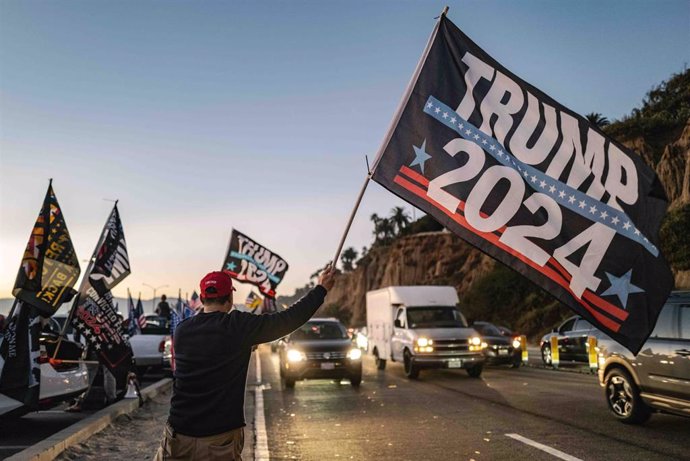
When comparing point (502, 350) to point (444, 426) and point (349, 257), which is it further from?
point (349, 257)

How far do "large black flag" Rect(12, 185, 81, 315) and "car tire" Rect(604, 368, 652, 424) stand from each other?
7.91m

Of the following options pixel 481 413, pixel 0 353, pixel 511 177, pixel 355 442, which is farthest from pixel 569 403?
pixel 0 353

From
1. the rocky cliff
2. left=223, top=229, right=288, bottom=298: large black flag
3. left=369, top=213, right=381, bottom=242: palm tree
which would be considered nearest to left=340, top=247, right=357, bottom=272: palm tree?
left=369, top=213, right=381, bottom=242: palm tree

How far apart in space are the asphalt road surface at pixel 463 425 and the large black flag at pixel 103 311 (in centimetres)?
265

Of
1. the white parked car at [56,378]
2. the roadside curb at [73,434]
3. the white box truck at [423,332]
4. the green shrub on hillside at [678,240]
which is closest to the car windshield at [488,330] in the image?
the white box truck at [423,332]

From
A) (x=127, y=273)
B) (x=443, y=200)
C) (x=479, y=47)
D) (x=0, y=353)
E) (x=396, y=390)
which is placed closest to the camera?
(x=443, y=200)

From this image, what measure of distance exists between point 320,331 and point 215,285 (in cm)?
1463

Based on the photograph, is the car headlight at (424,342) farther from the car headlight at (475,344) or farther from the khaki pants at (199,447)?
the khaki pants at (199,447)

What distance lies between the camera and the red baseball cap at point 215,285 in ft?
12.8

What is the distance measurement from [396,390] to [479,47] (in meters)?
10.7

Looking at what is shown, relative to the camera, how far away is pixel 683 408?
27.0ft

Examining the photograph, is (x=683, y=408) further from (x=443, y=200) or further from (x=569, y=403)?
(x=443, y=200)

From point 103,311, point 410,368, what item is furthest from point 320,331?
point 103,311

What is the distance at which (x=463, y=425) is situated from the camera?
31.9 feet
